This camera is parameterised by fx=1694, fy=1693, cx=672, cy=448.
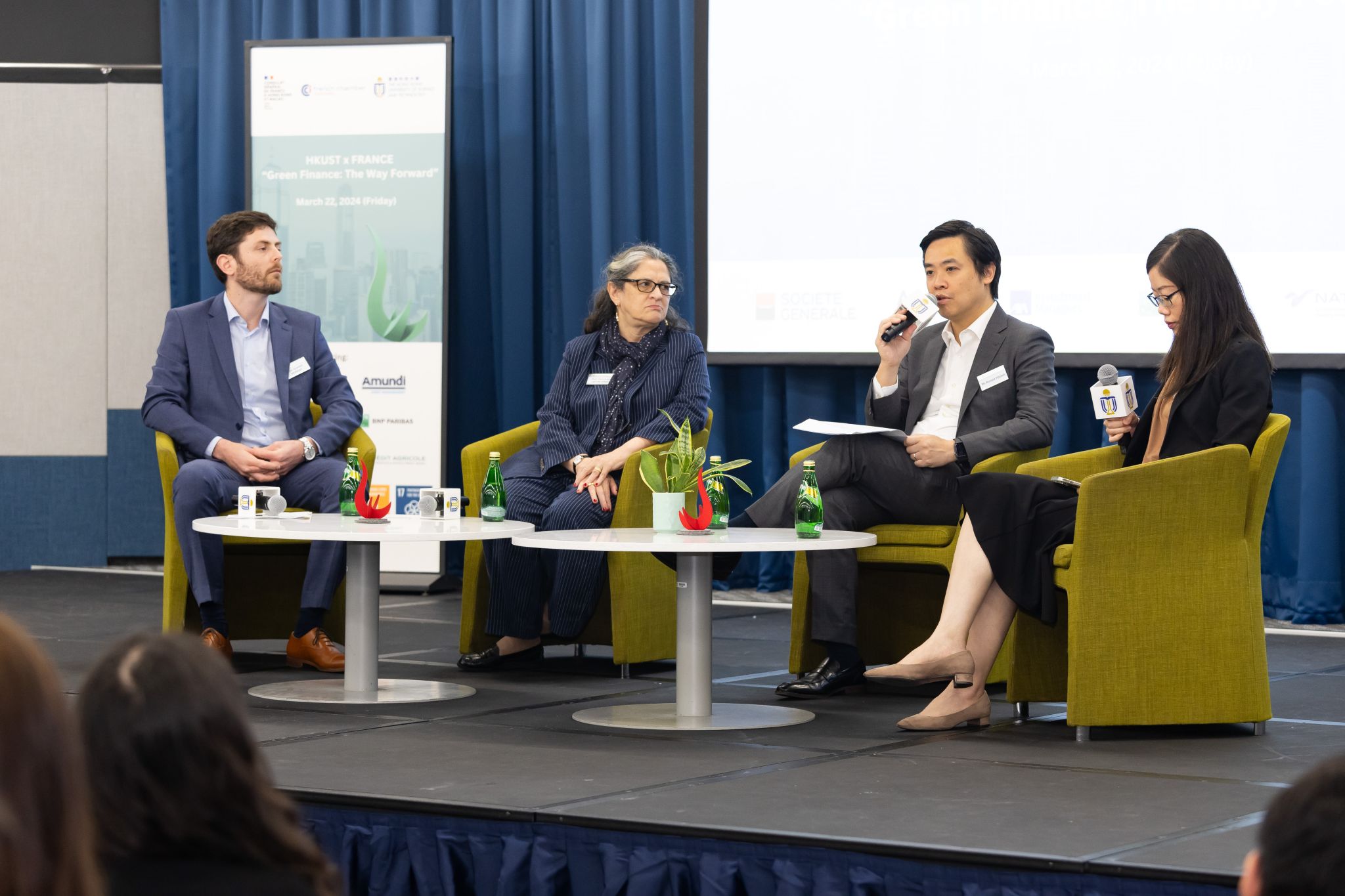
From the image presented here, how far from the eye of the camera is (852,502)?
3967 mm

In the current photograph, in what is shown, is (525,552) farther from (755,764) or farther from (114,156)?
(114,156)

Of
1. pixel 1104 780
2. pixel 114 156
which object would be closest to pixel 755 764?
pixel 1104 780

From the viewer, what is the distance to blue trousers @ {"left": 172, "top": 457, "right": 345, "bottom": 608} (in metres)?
4.25

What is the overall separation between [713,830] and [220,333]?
2.62m

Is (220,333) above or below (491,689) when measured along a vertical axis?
above

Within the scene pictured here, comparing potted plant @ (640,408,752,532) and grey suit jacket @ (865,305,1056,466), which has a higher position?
grey suit jacket @ (865,305,1056,466)

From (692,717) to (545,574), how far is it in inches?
37.7

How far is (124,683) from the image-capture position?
1.03 meters

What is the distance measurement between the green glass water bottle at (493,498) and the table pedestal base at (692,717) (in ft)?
1.80

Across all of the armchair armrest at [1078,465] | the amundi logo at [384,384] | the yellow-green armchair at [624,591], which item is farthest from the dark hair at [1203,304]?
the amundi logo at [384,384]

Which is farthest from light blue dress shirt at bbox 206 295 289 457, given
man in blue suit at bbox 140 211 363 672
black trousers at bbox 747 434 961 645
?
black trousers at bbox 747 434 961 645

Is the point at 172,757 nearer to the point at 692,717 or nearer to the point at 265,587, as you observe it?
the point at 692,717

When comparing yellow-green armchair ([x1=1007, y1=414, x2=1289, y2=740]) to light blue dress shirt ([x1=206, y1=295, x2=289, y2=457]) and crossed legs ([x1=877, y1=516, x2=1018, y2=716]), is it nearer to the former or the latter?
crossed legs ([x1=877, y1=516, x2=1018, y2=716])

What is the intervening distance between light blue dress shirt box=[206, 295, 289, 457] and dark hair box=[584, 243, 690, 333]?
87cm
